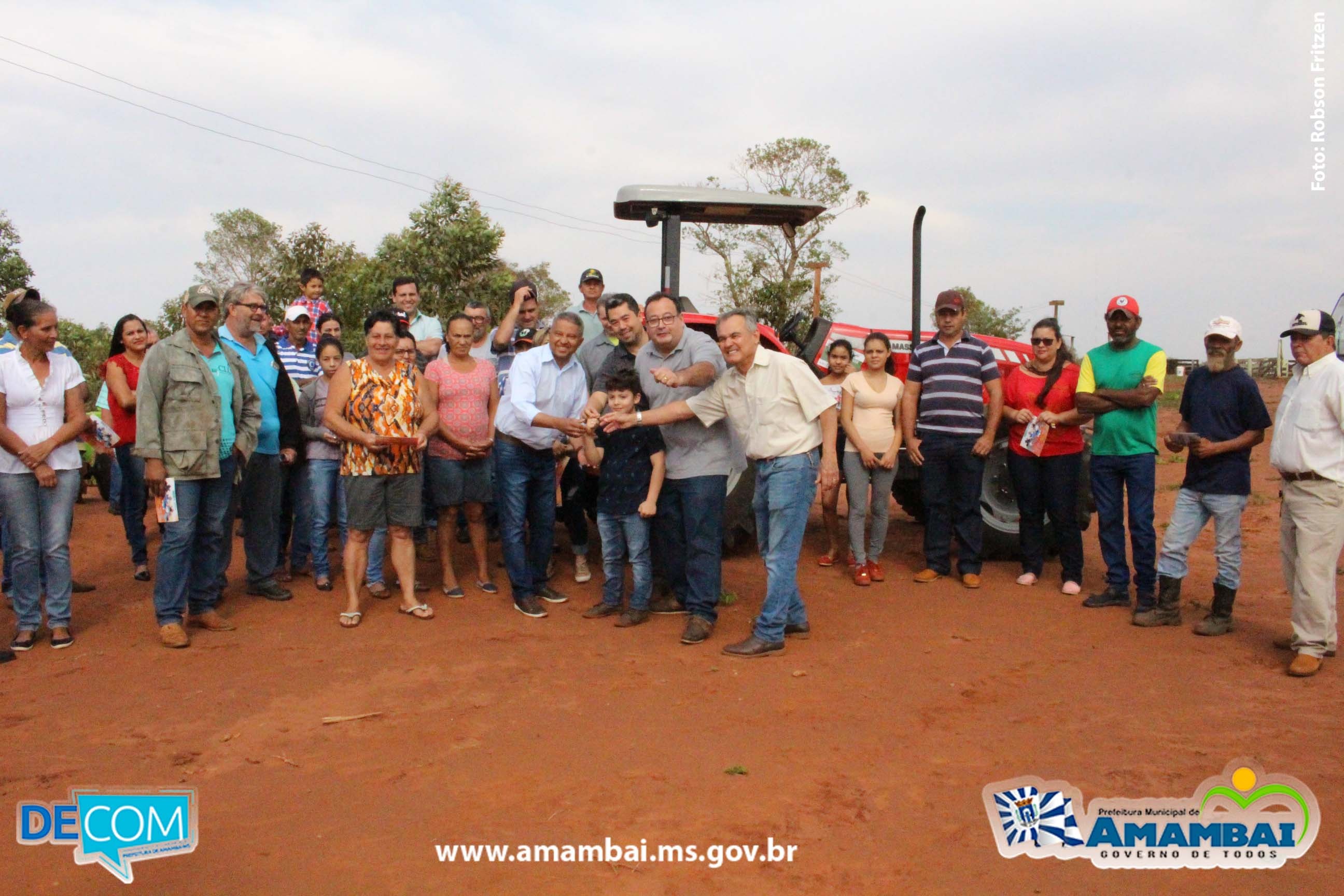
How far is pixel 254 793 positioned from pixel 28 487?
2.82m

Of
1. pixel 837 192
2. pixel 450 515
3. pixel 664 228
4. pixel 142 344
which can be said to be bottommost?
pixel 450 515

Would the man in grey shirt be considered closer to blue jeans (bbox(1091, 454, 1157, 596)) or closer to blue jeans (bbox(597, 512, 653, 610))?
blue jeans (bbox(597, 512, 653, 610))

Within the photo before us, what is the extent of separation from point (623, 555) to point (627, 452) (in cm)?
75

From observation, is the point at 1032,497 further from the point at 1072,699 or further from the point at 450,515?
the point at 450,515

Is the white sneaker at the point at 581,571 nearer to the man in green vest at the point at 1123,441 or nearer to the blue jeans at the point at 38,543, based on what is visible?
the blue jeans at the point at 38,543

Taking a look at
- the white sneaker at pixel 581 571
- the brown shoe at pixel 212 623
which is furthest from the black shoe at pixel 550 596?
the brown shoe at pixel 212 623

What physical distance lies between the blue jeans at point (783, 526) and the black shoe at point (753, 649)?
0.02 meters

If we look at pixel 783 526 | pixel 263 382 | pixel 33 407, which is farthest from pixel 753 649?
pixel 33 407

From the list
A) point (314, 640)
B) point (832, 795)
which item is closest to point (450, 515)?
point (314, 640)

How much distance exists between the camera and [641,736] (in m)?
4.11

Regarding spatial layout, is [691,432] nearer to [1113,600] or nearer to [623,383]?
[623,383]

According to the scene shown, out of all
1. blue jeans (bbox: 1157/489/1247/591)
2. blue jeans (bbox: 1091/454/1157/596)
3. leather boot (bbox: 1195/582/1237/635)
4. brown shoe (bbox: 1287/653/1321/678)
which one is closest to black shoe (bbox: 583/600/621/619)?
blue jeans (bbox: 1091/454/1157/596)

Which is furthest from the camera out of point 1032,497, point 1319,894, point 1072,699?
point 1032,497

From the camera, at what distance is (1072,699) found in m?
4.58
